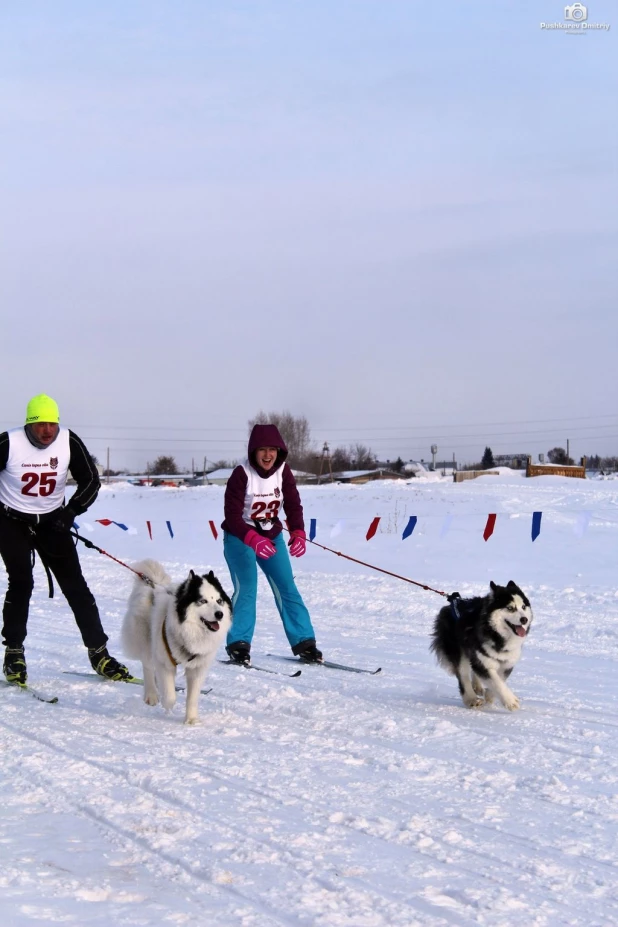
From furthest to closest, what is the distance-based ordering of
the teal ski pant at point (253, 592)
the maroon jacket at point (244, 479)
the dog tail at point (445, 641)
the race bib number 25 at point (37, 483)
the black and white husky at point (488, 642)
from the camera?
1. the teal ski pant at point (253, 592)
2. the maroon jacket at point (244, 479)
3. the race bib number 25 at point (37, 483)
4. the dog tail at point (445, 641)
5. the black and white husky at point (488, 642)

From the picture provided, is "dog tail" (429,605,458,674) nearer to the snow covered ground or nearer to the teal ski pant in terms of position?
the snow covered ground

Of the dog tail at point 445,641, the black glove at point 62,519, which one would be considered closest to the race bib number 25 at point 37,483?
the black glove at point 62,519

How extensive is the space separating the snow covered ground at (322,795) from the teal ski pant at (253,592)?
320 mm

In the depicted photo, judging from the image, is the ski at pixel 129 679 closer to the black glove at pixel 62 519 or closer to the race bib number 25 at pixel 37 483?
the black glove at pixel 62 519

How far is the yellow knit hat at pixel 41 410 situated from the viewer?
5.81 meters

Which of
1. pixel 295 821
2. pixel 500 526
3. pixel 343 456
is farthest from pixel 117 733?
pixel 343 456

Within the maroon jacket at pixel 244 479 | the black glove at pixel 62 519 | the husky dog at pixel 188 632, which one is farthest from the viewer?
the maroon jacket at pixel 244 479

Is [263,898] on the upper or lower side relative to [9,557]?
lower

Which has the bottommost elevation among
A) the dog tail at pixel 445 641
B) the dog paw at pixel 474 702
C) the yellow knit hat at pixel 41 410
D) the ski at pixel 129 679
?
the ski at pixel 129 679

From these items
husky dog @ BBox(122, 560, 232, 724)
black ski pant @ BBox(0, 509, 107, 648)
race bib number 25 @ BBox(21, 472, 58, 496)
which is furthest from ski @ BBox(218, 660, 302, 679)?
race bib number 25 @ BBox(21, 472, 58, 496)

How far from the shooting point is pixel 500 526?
1642 cm

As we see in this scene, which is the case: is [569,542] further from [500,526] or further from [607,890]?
[607,890]

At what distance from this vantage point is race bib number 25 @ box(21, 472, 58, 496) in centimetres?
585

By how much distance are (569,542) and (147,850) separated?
12.6 meters
